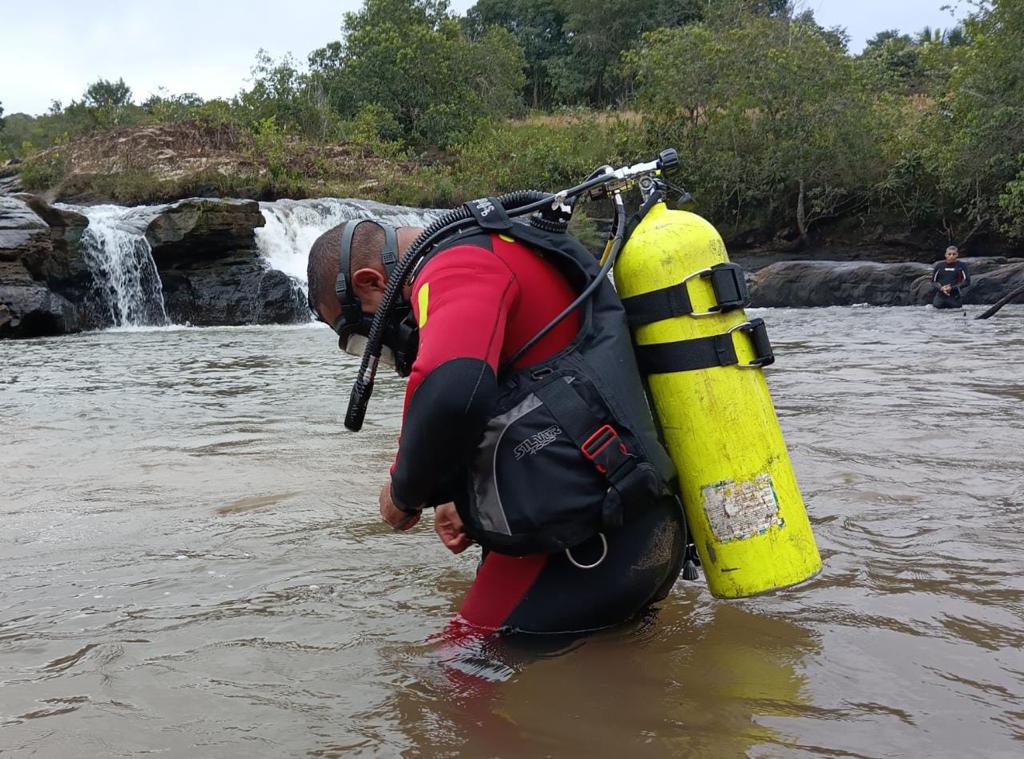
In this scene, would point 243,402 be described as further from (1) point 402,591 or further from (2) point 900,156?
(2) point 900,156

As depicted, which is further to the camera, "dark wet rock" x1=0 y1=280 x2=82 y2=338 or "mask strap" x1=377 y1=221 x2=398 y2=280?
"dark wet rock" x1=0 y1=280 x2=82 y2=338

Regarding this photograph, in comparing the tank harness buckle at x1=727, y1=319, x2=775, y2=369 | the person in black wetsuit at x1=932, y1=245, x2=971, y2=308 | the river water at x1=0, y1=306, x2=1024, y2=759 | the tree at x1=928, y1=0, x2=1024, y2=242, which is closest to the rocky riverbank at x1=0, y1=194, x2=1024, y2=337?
the person in black wetsuit at x1=932, y1=245, x2=971, y2=308

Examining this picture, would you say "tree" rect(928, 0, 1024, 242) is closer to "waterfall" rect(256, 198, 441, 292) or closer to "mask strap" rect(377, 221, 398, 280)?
"waterfall" rect(256, 198, 441, 292)

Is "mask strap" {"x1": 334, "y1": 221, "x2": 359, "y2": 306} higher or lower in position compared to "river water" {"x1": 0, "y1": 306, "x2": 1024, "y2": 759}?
higher

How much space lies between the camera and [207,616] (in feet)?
9.04

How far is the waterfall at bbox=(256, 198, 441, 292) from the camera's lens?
20.4 m

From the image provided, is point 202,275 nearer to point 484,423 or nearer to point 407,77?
point 484,423

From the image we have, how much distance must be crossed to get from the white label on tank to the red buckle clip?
0.34m

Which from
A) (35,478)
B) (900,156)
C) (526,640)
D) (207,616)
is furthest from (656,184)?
(900,156)

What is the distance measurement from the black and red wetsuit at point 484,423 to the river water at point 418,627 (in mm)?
121

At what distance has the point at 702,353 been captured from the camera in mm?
2281

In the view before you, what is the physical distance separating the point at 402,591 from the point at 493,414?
113 centimetres

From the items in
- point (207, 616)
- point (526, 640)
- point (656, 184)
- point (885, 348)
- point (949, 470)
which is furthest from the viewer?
point (885, 348)

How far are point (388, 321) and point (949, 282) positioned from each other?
56.2 ft
